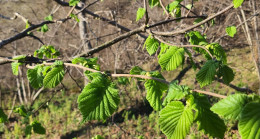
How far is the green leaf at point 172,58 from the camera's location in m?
1.10

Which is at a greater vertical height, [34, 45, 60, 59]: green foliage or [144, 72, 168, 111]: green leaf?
[34, 45, 60, 59]: green foliage

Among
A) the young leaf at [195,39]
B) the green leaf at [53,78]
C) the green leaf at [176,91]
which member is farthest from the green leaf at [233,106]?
the young leaf at [195,39]

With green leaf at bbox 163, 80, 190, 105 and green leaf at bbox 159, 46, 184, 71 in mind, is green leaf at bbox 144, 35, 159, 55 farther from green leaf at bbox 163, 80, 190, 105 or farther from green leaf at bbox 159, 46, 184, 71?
green leaf at bbox 163, 80, 190, 105

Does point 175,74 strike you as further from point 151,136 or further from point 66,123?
point 66,123

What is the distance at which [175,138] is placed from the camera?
68 cm

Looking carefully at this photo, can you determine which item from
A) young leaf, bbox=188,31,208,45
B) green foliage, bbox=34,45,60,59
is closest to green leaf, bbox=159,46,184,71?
young leaf, bbox=188,31,208,45

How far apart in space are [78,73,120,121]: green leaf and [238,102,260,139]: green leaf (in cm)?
41

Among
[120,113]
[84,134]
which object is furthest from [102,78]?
[120,113]

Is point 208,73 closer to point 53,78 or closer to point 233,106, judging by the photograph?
point 233,106

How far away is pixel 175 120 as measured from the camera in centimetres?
70

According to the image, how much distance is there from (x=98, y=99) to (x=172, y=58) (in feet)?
1.95

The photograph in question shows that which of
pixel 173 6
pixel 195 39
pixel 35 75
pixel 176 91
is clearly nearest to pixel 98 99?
pixel 176 91

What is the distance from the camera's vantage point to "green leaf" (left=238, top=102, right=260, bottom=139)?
50cm

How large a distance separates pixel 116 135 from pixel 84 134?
0.84 meters
